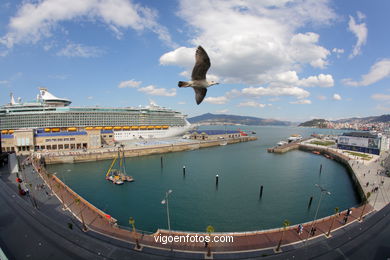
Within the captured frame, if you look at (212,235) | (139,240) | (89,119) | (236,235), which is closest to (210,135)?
(89,119)

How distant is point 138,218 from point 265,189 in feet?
47.8

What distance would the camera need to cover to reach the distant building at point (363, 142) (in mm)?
39781

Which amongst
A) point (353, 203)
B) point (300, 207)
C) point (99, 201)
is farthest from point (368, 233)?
point (99, 201)

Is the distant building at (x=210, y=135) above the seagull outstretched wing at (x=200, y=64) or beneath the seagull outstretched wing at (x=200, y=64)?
beneath

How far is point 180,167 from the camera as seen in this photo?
106 feet

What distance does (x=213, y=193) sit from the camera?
20875mm

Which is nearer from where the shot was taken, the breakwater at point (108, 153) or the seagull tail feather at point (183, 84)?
the seagull tail feather at point (183, 84)

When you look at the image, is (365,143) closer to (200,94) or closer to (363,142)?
(363,142)

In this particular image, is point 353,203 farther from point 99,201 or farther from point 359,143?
point 359,143

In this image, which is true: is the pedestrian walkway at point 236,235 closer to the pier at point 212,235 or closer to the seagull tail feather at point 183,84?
the pier at point 212,235

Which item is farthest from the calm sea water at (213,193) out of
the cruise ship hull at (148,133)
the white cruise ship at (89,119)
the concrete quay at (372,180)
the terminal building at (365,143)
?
the white cruise ship at (89,119)

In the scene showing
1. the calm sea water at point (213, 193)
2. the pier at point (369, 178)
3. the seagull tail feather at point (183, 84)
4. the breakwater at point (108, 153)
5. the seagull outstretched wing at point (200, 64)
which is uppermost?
the seagull outstretched wing at point (200, 64)

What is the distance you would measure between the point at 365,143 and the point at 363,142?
461mm

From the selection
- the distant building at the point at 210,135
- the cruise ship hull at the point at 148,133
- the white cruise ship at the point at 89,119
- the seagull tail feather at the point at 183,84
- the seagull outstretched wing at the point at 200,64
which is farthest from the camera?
the distant building at the point at 210,135
